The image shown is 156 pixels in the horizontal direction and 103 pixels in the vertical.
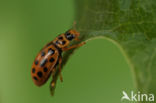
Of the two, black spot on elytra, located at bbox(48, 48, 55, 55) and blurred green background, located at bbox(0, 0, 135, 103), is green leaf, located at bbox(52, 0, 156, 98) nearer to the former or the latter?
blurred green background, located at bbox(0, 0, 135, 103)

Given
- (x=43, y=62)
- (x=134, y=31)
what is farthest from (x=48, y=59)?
(x=134, y=31)

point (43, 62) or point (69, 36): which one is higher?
point (69, 36)

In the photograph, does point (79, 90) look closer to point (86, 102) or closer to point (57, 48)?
point (86, 102)

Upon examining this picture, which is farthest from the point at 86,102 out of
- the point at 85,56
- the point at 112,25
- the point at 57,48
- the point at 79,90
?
the point at 112,25

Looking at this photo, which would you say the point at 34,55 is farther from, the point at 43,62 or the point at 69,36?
the point at 69,36

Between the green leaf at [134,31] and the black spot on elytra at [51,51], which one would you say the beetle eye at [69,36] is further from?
the green leaf at [134,31]

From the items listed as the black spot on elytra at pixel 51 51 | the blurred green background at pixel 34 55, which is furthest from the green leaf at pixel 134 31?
the black spot on elytra at pixel 51 51
